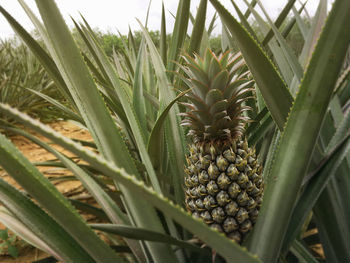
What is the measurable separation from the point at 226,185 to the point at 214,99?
0.18 meters

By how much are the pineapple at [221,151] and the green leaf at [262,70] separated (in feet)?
0.29

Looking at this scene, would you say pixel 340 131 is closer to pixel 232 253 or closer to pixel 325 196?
pixel 325 196

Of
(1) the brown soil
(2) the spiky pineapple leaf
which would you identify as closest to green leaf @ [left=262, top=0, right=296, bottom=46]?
(2) the spiky pineapple leaf

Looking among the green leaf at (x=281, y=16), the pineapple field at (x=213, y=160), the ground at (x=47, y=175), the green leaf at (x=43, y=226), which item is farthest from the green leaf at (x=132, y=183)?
the ground at (x=47, y=175)

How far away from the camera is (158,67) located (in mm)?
731

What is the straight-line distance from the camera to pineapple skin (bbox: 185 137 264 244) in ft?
1.75

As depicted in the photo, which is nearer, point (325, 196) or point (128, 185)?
point (128, 185)

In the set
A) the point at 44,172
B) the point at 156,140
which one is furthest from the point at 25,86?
the point at 156,140

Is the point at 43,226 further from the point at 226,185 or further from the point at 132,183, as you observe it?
the point at 226,185

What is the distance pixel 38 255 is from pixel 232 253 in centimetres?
97

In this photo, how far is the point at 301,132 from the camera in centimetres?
35

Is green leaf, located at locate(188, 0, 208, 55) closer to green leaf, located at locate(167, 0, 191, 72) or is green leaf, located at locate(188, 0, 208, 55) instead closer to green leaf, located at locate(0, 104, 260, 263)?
green leaf, located at locate(167, 0, 191, 72)

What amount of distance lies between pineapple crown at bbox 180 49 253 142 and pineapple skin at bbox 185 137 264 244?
29 mm

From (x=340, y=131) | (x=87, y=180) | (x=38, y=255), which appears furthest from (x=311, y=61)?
(x=38, y=255)
